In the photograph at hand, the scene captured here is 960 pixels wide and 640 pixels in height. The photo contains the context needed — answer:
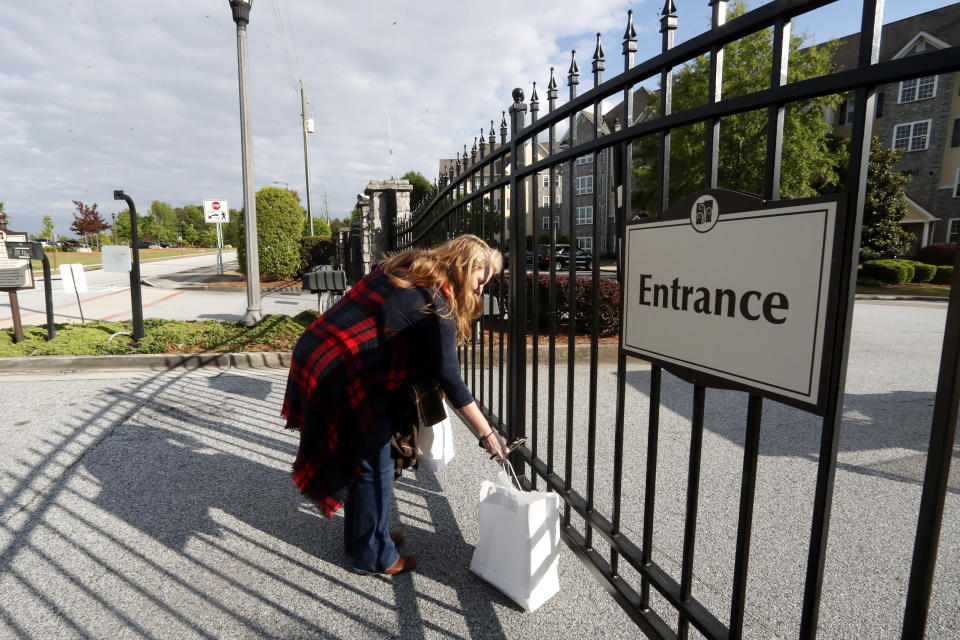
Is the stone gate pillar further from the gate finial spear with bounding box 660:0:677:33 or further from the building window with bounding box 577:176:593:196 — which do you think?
the building window with bounding box 577:176:593:196

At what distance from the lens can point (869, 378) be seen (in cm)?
582

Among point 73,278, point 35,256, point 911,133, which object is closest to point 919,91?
point 911,133

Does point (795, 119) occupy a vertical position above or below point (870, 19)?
above

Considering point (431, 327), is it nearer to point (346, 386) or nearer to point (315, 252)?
point (346, 386)

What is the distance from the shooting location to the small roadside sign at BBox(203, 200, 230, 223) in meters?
15.6

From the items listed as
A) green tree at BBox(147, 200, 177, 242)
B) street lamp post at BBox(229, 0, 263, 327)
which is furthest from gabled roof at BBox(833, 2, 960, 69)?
green tree at BBox(147, 200, 177, 242)

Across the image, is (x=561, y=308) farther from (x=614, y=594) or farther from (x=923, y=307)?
(x=923, y=307)

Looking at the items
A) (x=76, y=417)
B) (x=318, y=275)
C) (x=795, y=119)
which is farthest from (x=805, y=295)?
(x=795, y=119)

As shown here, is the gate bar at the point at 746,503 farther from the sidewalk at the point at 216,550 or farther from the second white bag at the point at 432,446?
the second white bag at the point at 432,446

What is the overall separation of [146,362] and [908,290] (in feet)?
69.3

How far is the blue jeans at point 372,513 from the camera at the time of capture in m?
2.28

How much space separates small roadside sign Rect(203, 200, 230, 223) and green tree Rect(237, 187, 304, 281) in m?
0.89

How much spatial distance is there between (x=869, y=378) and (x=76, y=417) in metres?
7.98

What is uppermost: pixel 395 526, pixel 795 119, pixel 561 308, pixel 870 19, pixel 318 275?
pixel 795 119
